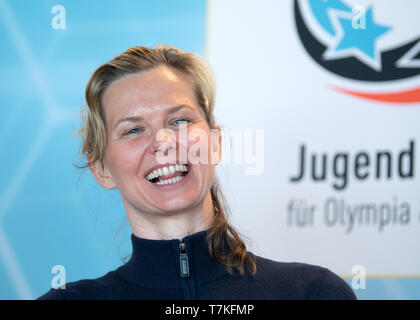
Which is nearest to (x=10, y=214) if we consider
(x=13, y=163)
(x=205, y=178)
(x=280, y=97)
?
(x=13, y=163)

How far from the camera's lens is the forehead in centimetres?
127

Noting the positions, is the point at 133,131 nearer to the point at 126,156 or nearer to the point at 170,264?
the point at 126,156

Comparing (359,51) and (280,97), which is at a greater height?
(359,51)

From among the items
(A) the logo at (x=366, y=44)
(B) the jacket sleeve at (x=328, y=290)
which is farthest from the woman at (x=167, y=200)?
(A) the logo at (x=366, y=44)

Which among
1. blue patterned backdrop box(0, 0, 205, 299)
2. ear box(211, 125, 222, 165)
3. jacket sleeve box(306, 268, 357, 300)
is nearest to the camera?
jacket sleeve box(306, 268, 357, 300)

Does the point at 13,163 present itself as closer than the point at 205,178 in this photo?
No

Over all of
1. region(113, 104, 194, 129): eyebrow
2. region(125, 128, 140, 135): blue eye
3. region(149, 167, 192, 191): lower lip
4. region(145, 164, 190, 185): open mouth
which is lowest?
region(149, 167, 192, 191): lower lip

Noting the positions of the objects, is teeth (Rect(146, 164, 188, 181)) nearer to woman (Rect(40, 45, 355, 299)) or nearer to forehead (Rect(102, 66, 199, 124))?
woman (Rect(40, 45, 355, 299))

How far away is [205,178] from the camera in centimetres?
126

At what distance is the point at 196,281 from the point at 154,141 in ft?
1.07

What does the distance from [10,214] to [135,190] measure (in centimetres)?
73

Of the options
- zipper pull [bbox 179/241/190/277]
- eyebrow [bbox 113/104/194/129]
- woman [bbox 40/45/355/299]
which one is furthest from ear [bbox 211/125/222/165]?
zipper pull [bbox 179/241/190/277]
